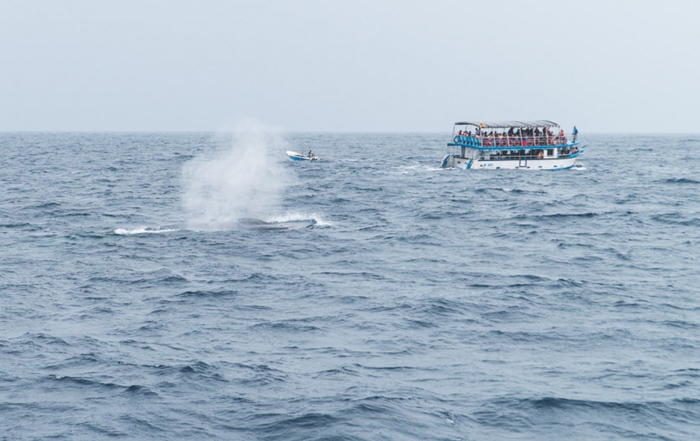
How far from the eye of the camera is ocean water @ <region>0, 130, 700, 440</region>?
19938 millimetres

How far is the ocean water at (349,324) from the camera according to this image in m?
19.9

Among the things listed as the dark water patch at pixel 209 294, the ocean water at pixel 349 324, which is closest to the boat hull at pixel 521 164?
the ocean water at pixel 349 324

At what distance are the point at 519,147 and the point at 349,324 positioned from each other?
235ft

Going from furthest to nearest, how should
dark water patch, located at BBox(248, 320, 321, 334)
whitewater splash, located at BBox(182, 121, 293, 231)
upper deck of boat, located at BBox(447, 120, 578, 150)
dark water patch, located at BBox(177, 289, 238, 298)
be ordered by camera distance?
1. upper deck of boat, located at BBox(447, 120, 578, 150)
2. whitewater splash, located at BBox(182, 121, 293, 231)
3. dark water patch, located at BBox(177, 289, 238, 298)
4. dark water patch, located at BBox(248, 320, 321, 334)

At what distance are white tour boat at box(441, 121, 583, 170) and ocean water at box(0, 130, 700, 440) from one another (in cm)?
3725

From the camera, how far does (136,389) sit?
71.1ft

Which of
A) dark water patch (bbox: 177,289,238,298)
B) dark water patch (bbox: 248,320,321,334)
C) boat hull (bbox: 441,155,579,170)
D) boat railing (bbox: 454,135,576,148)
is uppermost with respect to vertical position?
boat railing (bbox: 454,135,576,148)

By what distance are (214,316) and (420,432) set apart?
12.4 meters

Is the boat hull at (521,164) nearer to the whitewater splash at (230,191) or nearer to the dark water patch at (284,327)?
the whitewater splash at (230,191)

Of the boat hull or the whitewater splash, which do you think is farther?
the boat hull

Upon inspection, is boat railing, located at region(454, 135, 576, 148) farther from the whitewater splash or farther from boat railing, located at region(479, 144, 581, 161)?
the whitewater splash

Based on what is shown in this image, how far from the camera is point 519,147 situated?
95500 millimetres

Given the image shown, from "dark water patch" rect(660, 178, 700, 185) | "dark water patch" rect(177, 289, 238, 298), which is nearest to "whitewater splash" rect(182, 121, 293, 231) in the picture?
"dark water patch" rect(177, 289, 238, 298)

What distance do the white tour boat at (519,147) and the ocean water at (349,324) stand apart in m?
37.2
